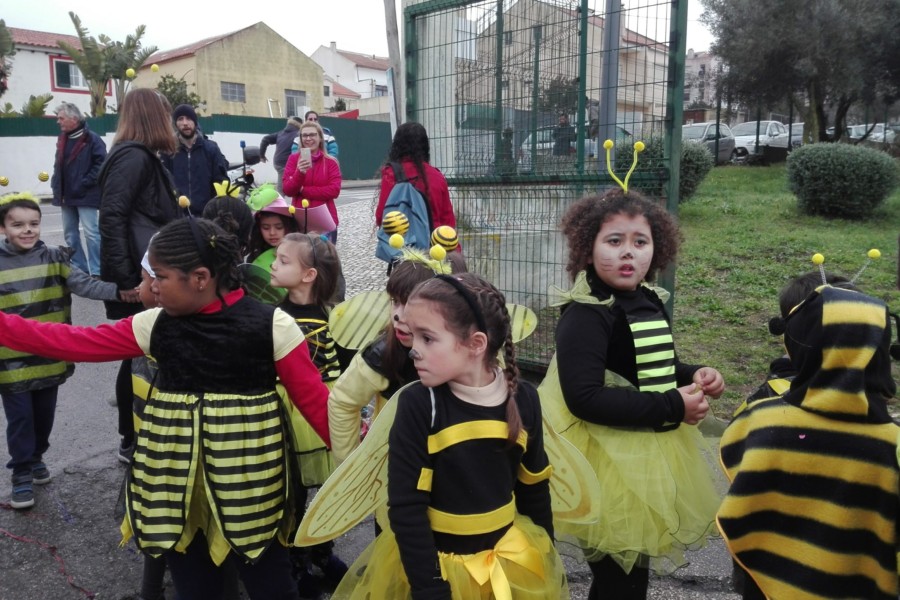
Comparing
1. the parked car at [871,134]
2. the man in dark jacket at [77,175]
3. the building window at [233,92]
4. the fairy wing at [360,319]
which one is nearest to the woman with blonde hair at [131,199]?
the fairy wing at [360,319]

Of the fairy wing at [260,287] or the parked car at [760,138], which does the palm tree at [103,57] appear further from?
the fairy wing at [260,287]

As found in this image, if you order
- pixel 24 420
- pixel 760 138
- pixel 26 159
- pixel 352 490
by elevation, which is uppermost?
pixel 760 138

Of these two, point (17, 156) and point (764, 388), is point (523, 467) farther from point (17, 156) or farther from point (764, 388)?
point (17, 156)

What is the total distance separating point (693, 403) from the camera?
7.61 ft

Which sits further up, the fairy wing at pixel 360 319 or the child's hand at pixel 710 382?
the fairy wing at pixel 360 319

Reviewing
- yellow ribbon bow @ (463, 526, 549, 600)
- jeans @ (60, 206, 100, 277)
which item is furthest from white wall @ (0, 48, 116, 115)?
yellow ribbon bow @ (463, 526, 549, 600)

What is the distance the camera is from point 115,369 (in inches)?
234

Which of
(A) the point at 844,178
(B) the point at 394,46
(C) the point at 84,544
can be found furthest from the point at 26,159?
(C) the point at 84,544

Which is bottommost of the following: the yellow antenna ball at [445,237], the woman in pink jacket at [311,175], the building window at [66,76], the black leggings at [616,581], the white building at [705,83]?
the black leggings at [616,581]

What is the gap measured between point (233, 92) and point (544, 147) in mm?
37751

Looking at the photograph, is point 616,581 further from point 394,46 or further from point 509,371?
point 394,46

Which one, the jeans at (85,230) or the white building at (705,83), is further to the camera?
the white building at (705,83)

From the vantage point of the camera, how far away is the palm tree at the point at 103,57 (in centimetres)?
2825

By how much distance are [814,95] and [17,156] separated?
78.8 ft
